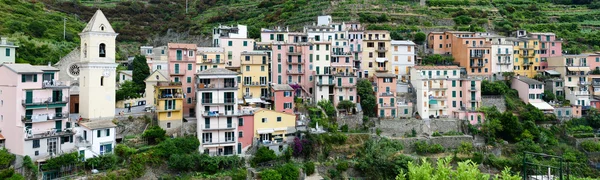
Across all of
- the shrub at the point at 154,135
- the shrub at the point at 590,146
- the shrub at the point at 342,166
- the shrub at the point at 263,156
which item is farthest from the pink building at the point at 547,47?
the shrub at the point at 154,135

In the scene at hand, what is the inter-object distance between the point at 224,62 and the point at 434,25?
102ft

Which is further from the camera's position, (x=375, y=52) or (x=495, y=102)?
(x=375, y=52)

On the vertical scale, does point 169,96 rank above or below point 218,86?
below

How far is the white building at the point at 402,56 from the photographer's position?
4894cm

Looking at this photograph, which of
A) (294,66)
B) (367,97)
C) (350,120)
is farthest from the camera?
(294,66)

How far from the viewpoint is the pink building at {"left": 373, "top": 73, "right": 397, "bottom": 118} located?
42.1 metres

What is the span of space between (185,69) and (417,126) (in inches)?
834

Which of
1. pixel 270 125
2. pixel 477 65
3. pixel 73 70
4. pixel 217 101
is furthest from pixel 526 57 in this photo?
pixel 73 70

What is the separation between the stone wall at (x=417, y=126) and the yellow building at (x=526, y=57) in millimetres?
14127

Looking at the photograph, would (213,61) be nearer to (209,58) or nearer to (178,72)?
(209,58)

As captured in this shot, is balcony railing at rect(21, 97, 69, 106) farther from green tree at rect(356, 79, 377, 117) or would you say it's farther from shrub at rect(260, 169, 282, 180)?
green tree at rect(356, 79, 377, 117)

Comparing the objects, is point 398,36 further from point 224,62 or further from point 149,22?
point 149,22

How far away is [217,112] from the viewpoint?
3503 cm

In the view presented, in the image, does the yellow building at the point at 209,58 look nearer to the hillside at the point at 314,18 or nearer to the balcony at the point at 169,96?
the balcony at the point at 169,96
